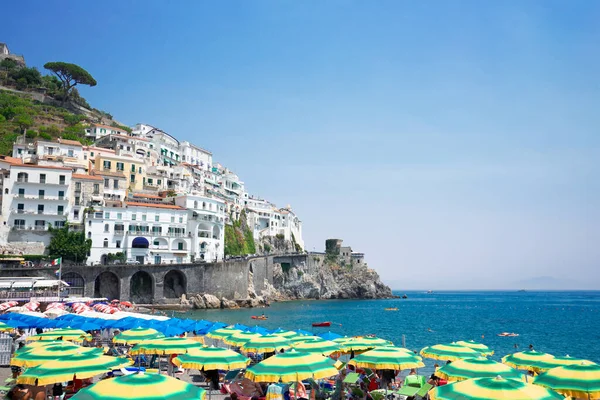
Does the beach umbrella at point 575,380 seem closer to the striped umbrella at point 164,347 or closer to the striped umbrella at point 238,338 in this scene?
the striped umbrella at point 164,347

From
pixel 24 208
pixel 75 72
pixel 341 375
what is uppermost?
pixel 75 72

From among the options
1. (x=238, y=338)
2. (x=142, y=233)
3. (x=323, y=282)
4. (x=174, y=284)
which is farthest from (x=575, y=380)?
(x=323, y=282)

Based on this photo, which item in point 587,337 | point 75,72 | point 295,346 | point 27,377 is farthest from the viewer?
point 75,72

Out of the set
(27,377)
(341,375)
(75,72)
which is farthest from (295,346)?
(75,72)

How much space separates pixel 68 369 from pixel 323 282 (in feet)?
364

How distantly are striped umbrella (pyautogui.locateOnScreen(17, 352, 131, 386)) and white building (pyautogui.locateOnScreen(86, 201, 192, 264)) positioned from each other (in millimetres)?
57657

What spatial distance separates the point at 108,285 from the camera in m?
66.8

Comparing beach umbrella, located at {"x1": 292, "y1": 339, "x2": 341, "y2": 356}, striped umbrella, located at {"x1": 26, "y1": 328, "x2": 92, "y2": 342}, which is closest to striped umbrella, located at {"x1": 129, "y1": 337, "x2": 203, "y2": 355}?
beach umbrella, located at {"x1": 292, "y1": 339, "x2": 341, "y2": 356}

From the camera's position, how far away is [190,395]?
9.12 m

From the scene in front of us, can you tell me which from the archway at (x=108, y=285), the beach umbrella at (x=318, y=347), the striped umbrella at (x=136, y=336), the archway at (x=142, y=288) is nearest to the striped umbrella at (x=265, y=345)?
the beach umbrella at (x=318, y=347)

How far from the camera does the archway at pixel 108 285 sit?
217 feet

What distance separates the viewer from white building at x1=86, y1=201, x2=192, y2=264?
67.8 meters

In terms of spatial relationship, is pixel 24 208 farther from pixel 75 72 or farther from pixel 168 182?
pixel 75 72

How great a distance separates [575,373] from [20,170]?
69813mm
